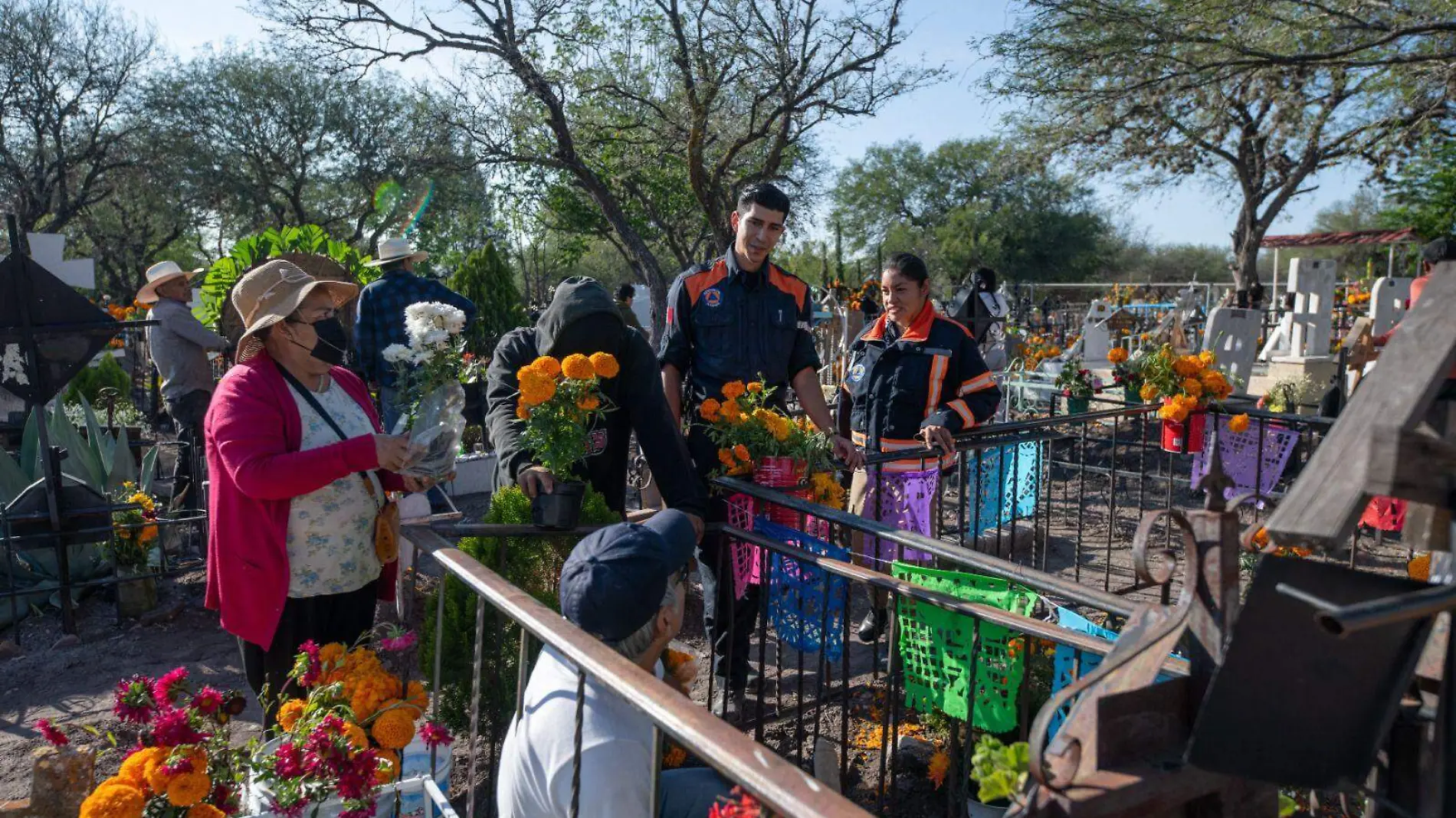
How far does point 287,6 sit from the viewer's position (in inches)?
475

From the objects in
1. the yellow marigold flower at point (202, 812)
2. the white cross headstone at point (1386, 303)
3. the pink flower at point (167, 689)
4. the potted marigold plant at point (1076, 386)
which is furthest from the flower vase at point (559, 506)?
the white cross headstone at point (1386, 303)

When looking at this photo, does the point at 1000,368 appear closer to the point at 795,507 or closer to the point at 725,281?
the point at 725,281

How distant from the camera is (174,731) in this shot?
2223 mm

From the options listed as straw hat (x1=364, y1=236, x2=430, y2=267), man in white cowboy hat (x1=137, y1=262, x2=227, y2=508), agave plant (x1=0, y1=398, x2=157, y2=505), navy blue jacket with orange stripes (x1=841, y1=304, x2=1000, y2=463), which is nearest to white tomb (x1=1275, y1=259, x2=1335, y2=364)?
navy blue jacket with orange stripes (x1=841, y1=304, x2=1000, y2=463)

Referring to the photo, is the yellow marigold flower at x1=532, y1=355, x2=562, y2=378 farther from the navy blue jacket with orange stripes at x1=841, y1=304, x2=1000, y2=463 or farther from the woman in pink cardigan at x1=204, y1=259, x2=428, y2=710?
the navy blue jacket with orange stripes at x1=841, y1=304, x2=1000, y2=463

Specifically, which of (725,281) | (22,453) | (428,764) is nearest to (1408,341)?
(428,764)

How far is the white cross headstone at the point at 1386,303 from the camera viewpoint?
521 inches

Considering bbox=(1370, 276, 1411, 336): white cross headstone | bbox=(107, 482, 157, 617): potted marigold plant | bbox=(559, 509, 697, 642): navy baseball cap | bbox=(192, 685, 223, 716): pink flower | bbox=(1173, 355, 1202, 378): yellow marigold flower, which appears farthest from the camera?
bbox=(1370, 276, 1411, 336): white cross headstone

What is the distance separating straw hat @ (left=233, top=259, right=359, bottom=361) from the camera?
9.64 feet

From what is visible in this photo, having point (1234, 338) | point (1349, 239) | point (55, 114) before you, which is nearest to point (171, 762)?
point (1234, 338)

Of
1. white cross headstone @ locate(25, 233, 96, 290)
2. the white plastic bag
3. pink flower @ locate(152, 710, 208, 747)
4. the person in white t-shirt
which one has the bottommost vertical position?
pink flower @ locate(152, 710, 208, 747)

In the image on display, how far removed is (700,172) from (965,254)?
36244mm

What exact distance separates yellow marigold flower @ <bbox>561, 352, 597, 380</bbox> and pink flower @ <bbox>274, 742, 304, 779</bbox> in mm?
1387

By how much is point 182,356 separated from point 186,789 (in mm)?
5911
